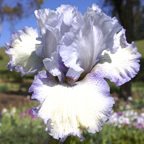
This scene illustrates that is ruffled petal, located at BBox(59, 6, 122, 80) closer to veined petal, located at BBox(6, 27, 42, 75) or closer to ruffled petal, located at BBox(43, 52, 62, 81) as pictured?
ruffled petal, located at BBox(43, 52, 62, 81)

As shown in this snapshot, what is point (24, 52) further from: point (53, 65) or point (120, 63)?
point (120, 63)

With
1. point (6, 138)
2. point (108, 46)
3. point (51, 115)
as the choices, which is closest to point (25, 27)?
point (108, 46)

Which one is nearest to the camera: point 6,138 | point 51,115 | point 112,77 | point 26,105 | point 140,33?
point 51,115

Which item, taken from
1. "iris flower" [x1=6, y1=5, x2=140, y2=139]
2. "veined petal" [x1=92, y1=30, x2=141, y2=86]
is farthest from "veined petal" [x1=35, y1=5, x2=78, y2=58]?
"veined petal" [x1=92, y1=30, x2=141, y2=86]

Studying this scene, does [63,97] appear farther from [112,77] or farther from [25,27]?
[25,27]

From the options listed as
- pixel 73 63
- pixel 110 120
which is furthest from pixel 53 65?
pixel 110 120

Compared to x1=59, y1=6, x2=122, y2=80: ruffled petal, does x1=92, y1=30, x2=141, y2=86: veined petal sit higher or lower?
lower

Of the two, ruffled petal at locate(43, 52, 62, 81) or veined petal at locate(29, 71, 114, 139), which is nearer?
veined petal at locate(29, 71, 114, 139)

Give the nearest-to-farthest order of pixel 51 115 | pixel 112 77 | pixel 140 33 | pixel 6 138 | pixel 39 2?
1. pixel 51 115
2. pixel 112 77
3. pixel 6 138
4. pixel 39 2
5. pixel 140 33
